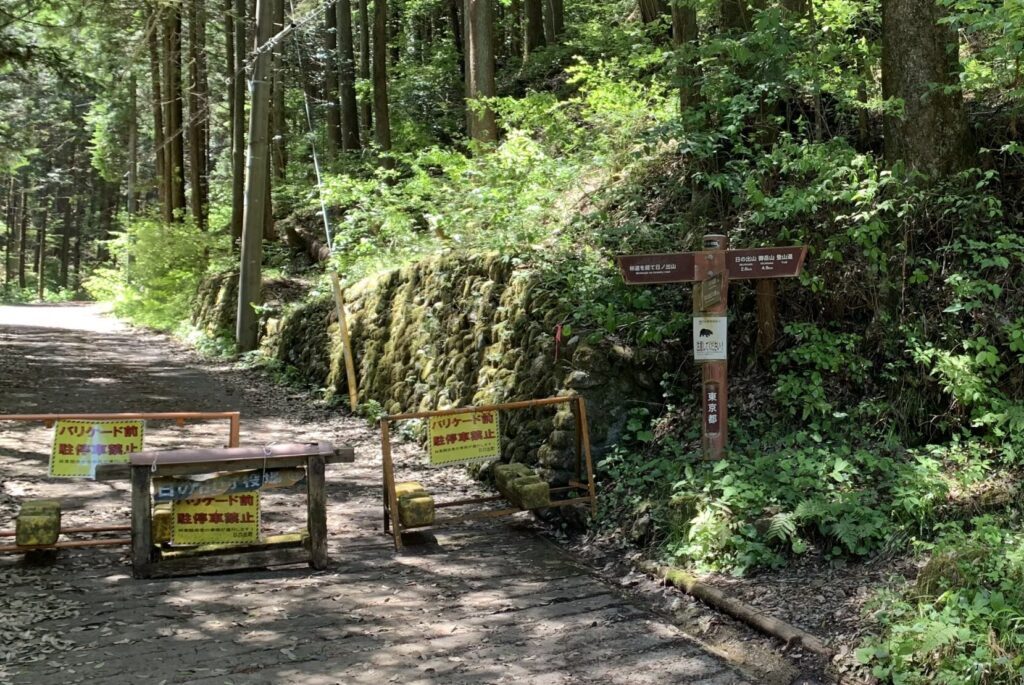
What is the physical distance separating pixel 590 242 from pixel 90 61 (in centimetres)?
1879

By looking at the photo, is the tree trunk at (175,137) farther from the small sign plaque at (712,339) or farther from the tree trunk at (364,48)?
the small sign plaque at (712,339)

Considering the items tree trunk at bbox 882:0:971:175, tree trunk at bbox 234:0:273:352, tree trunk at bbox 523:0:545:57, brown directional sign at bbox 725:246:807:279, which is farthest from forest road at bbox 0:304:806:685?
tree trunk at bbox 523:0:545:57

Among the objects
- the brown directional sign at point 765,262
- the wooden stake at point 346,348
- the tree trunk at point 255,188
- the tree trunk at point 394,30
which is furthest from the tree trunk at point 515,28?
the brown directional sign at point 765,262

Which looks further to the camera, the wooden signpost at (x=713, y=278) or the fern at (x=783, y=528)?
the wooden signpost at (x=713, y=278)

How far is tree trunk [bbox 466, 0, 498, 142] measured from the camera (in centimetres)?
1437

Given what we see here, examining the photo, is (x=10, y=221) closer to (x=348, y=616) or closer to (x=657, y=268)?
(x=657, y=268)

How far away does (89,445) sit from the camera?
6.71 meters

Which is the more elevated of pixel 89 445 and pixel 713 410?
pixel 713 410

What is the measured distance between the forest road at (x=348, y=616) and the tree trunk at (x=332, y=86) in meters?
16.9

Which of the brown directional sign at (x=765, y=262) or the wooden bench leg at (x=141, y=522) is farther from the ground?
the brown directional sign at (x=765, y=262)

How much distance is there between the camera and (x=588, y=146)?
11383mm

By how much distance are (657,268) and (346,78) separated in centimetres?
1829

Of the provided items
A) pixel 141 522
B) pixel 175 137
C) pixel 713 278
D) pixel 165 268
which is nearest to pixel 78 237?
pixel 165 268

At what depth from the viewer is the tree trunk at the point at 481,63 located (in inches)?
566
